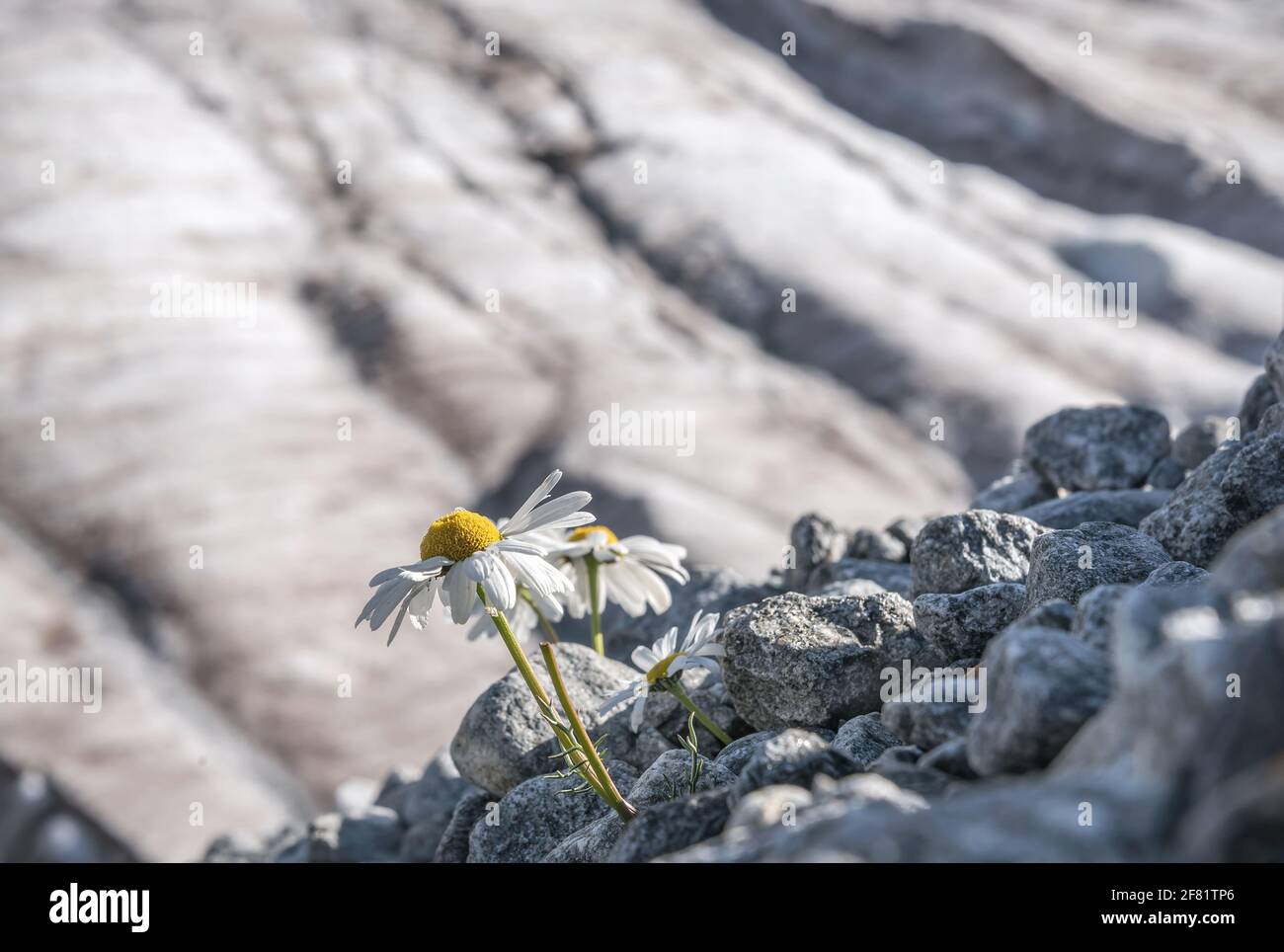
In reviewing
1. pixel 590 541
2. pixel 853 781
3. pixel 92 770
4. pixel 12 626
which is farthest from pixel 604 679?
pixel 12 626

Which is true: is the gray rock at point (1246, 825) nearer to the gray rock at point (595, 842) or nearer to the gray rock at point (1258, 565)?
the gray rock at point (1258, 565)

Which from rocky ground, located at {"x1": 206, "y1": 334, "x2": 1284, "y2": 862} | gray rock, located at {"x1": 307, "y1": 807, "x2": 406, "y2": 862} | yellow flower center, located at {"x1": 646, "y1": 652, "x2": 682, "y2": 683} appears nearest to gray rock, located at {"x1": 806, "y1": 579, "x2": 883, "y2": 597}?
rocky ground, located at {"x1": 206, "y1": 334, "x2": 1284, "y2": 862}

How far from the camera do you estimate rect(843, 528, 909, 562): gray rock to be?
4527 mm

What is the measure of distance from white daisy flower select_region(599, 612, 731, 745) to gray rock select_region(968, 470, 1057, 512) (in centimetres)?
210

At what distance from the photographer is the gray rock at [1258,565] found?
1610mm

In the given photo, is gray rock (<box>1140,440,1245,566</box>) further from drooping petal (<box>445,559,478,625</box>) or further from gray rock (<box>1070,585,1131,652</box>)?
drooping petal (<box>445,559,478,625</box>)

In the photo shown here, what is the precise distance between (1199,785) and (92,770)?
12.0 m

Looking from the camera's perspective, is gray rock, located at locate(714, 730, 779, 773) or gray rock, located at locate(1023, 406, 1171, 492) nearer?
gray rock, located at locate(714, 730, 779, 773)

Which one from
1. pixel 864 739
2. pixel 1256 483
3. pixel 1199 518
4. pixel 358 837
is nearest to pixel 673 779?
pixel 864 739

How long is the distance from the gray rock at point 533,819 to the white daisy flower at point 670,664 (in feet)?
0.88

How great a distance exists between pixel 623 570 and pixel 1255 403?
240 cm

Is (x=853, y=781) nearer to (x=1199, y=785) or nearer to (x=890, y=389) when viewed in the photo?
(x=1199, y=785)

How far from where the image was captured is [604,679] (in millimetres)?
3662

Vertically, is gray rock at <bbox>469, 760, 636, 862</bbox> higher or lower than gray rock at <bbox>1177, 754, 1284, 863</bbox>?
lower
